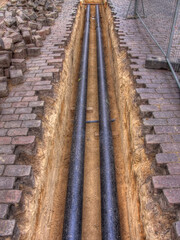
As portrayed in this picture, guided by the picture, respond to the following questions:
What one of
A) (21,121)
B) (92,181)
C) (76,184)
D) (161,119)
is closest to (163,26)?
(161,119)

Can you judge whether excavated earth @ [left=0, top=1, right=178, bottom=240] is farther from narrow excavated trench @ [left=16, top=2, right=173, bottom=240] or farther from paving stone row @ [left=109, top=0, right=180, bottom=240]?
paving stone row @ [left=109, top=0, right=180, bottom=240]

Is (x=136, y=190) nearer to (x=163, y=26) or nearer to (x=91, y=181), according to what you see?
(x=91, y=181)

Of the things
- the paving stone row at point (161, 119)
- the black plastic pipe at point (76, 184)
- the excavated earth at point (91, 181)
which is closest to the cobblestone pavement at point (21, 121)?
the excavated earth at point (91, 181)

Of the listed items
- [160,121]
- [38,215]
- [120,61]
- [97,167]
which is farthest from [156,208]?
[120,61]

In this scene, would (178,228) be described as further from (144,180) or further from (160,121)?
(160,121)

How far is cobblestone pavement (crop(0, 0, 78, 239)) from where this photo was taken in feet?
5.93

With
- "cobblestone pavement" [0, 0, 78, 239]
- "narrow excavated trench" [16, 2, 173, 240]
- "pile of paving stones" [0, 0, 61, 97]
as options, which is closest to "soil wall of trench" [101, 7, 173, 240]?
"narrow excavated trench" [16, 2, 173, 240]

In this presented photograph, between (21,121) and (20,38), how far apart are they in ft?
8.20

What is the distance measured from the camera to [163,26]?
4961 millimetres

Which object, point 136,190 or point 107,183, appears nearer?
point 136,190

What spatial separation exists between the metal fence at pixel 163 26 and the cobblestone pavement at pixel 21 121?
82.8 inches

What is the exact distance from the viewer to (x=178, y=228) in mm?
1588

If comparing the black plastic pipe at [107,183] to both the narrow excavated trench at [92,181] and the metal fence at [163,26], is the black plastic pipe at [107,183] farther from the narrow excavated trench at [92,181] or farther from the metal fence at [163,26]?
the metal fence at [163,26]

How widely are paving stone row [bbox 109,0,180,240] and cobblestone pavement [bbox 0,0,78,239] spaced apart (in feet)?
4.51
